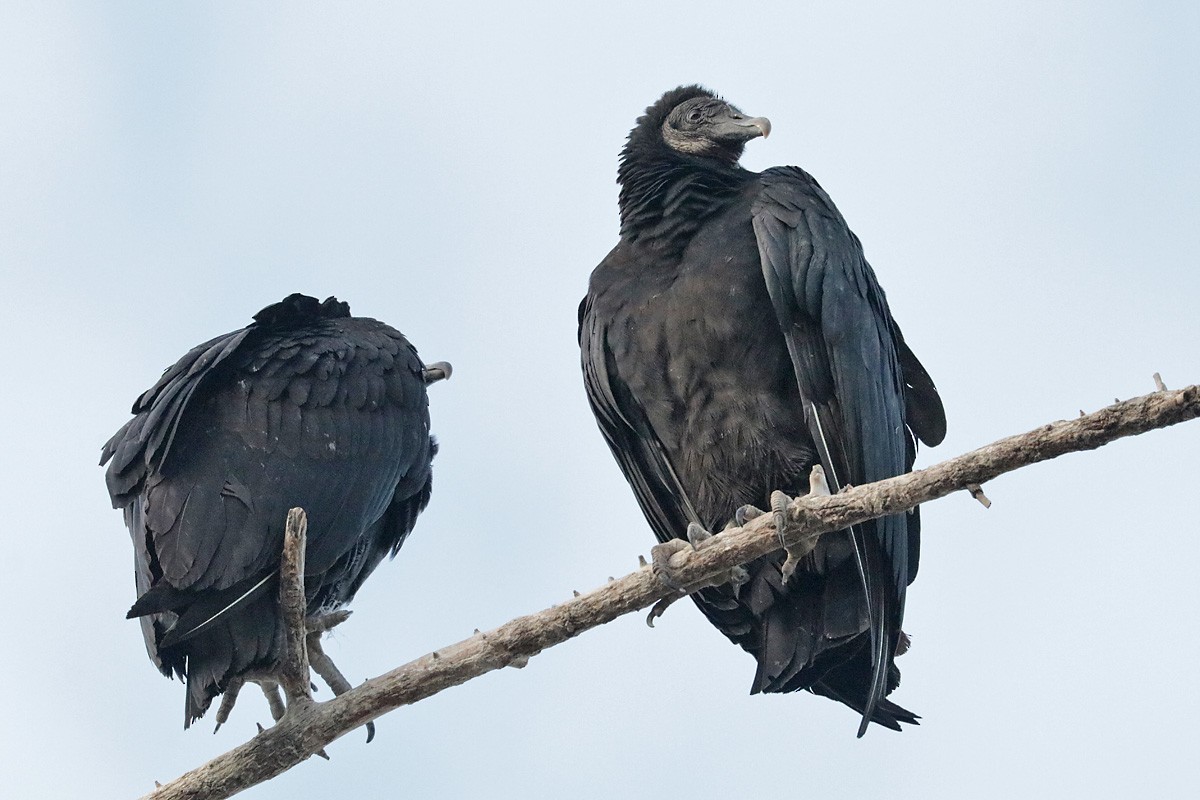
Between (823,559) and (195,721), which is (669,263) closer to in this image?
(823,559)

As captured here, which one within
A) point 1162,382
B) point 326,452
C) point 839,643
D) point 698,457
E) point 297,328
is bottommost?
point 839,643

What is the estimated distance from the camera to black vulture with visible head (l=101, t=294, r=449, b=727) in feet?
16.9

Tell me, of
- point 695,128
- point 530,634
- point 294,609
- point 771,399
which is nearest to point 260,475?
point 294,609

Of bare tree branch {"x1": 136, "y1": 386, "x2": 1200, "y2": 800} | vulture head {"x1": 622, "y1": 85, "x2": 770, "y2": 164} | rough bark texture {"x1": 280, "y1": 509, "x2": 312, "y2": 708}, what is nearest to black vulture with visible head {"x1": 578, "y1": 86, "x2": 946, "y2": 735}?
vulture head {"x1": 622, "y1": 85, "x2": 770, "y2": 164}

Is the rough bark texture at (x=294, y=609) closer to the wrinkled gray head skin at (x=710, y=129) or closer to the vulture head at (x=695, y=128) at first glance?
the vulture head at (x=695, y=128)

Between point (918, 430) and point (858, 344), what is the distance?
72 centimetres

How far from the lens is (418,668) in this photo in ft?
15.7

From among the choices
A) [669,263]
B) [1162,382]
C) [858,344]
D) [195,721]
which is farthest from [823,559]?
[195,721]

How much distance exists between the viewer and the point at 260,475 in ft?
18.2

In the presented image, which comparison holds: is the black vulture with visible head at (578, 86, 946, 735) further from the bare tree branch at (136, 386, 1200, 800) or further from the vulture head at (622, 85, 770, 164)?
the bare tree branch at (136, 386, 1200, 800)

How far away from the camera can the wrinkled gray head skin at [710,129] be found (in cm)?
668

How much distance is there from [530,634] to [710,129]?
2.87 m

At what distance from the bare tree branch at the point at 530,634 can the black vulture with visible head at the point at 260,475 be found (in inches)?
14.2

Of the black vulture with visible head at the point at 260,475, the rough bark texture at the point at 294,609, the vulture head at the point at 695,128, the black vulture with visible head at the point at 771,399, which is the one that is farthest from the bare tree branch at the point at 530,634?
the vulture head at the point at 695,128
